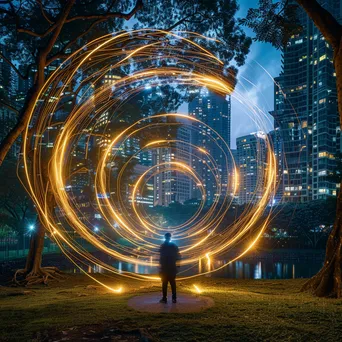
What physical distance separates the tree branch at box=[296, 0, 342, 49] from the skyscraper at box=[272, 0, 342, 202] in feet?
265

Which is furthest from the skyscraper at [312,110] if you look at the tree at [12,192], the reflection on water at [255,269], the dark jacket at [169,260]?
the dark jacket at [169,260]

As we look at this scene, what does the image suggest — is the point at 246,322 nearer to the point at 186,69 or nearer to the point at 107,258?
the point at 186,69

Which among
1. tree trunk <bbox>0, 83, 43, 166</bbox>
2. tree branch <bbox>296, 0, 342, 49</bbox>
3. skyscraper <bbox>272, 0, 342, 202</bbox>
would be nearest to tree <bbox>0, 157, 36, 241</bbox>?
tree trunk <bbox>0, 83, 43, 166</bbox>

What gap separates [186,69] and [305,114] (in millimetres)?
90520

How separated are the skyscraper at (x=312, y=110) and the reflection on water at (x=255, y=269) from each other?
56.2 m

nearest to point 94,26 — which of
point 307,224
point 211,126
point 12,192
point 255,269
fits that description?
point 12,192

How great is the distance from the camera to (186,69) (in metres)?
17.0

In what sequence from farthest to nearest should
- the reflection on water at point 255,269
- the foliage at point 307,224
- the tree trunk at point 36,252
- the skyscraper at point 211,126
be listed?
the skyscraper at point 211,126 < the foliage at point 307,224 < the reflection on water at point 255,269 < the tree trunk at point 36,252

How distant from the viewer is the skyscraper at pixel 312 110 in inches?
3600

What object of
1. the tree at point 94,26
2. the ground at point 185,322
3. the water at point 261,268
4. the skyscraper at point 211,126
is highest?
the skyscraper at point 211,126

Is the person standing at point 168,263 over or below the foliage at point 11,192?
below

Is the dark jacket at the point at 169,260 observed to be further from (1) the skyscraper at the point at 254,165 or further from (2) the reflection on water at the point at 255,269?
(2) the reflection on water at the point at 255,269

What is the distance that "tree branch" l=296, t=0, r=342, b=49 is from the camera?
30.5 ft

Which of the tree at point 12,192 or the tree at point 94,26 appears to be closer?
the tree at point 94,26
